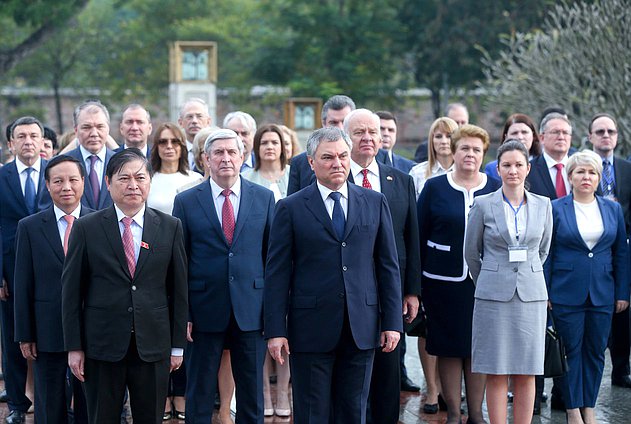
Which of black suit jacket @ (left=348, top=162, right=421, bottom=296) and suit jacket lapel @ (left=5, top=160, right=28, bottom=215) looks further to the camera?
suit jacket lapel @ (left=5, top=160, right=28, bottom=215)

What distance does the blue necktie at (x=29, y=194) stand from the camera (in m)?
8.01

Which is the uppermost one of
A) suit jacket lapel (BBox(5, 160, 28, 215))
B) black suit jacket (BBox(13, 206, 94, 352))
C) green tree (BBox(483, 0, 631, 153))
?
green tree (BBox(483, 0, 631, 153))

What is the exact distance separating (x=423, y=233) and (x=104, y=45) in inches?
1084

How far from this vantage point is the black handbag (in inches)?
280

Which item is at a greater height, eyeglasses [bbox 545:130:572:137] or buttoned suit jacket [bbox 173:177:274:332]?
eyeglasses [bbox 545:130:572:137]

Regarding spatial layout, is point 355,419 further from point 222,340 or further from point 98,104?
point 98,104

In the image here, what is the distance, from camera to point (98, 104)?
27.6ft

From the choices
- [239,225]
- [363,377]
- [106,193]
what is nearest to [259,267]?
[239,225]

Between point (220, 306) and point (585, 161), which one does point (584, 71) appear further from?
point (220, 306)

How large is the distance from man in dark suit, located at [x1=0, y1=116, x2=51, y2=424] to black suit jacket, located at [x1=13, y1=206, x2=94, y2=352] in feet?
3.26

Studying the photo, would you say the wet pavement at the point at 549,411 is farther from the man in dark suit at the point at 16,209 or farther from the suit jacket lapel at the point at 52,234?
the suit jacket lapel at the point at 52,234

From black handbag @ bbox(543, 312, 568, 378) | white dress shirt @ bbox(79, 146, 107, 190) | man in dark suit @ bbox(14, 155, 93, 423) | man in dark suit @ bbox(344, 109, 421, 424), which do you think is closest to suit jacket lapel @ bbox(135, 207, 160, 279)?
man in dark suit @ bbox(14, 155, 93, 423)

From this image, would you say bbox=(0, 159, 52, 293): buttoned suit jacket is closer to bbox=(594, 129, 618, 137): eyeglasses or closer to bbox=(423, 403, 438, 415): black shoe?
bbox=(423, 403, 438, 415): black shoe

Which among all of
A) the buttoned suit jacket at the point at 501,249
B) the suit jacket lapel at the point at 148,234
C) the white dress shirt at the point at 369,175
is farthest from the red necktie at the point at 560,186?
the suit jacket lapel at the point at 148,234
